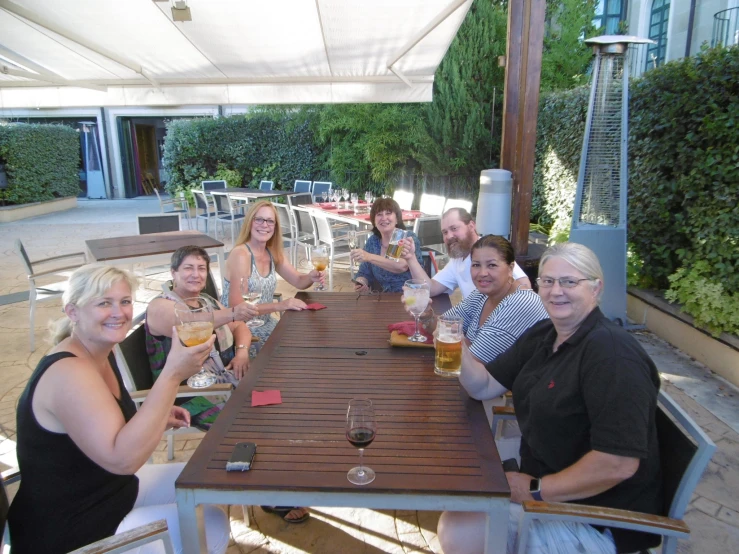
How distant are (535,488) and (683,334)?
3320 millimetres

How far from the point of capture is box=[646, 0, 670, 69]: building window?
10.2 metres

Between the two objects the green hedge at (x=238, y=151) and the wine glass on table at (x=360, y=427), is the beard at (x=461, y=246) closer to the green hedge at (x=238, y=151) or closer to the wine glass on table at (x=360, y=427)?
the wine glass on table at (x=360, y=427)

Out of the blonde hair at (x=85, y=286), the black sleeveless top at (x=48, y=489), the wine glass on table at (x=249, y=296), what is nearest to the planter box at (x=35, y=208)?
the wine glass on table at (x=249, y=296)

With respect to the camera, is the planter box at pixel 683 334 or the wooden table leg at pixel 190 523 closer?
the wooden table leg at pixel 190 523

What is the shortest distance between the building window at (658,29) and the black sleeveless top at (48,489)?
11.9 meters

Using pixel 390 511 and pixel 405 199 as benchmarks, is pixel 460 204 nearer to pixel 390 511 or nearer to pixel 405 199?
pixel 405 199

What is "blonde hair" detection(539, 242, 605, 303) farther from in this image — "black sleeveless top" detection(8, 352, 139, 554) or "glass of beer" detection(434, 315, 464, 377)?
"black sleeveless top" detection(8, 352, 139, 554)

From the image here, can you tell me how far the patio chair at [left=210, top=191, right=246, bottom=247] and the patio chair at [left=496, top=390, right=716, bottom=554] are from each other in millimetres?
7646

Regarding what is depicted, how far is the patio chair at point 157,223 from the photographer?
5480mm

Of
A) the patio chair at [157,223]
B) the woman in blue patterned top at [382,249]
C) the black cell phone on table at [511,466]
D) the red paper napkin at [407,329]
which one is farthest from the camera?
the patio chair at [157,223]

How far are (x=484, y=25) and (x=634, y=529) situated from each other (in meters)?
9.33

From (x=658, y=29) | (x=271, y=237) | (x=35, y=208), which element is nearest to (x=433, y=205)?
(x=271, y=237)

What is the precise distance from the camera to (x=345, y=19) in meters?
4.01

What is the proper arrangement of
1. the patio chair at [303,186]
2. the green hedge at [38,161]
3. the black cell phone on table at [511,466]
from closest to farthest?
the black cell phone on table at [511,466]
the patio chair at [303,186]
the green hedge at [38,161]
